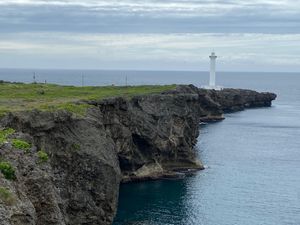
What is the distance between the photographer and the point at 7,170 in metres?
27.0

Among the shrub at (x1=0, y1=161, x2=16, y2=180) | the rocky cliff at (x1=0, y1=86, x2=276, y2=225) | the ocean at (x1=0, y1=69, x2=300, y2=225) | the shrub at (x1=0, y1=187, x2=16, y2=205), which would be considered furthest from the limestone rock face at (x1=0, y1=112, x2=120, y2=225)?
the shrub at (x1=0, y1=187, x2=16, y2=205)

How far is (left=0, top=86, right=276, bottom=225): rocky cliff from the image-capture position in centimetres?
2886

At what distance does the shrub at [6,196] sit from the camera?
2420cm

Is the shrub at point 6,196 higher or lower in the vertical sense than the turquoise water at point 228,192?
higher

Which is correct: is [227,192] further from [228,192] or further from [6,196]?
[6,196]

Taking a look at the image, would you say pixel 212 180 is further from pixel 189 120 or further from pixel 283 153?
pixel 283 153

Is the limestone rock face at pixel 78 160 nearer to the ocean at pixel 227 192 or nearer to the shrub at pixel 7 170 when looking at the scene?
the ocean at pixel 227 192

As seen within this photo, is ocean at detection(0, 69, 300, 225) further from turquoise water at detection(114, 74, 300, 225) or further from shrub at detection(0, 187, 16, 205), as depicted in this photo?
shrub at detection(0, 187, 16, 205)

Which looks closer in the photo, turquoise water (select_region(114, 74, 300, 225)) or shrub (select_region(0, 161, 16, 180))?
shrub (select_region(0, 161, 16, 180))

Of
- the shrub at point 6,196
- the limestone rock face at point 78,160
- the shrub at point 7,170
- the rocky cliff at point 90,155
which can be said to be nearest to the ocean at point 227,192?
the rocky cliff at point 90,155

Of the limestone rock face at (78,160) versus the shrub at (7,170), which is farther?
the limestone rock face at (78,160)

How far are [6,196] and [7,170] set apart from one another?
273 centimetres

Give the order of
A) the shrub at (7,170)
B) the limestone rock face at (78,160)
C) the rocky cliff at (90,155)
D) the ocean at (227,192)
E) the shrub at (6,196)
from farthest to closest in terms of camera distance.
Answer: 1. the ocean at (227,192)
2. the limestone rock face at (78,160)
3. the rocky cliff at (90,155)
4. the shrub at (7,170)
5. the shrub at (6,196)

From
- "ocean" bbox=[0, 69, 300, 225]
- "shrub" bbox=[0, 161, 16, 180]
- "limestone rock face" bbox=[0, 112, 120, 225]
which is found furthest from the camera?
"ocean" bbox=[0, 69, 300, 225]
